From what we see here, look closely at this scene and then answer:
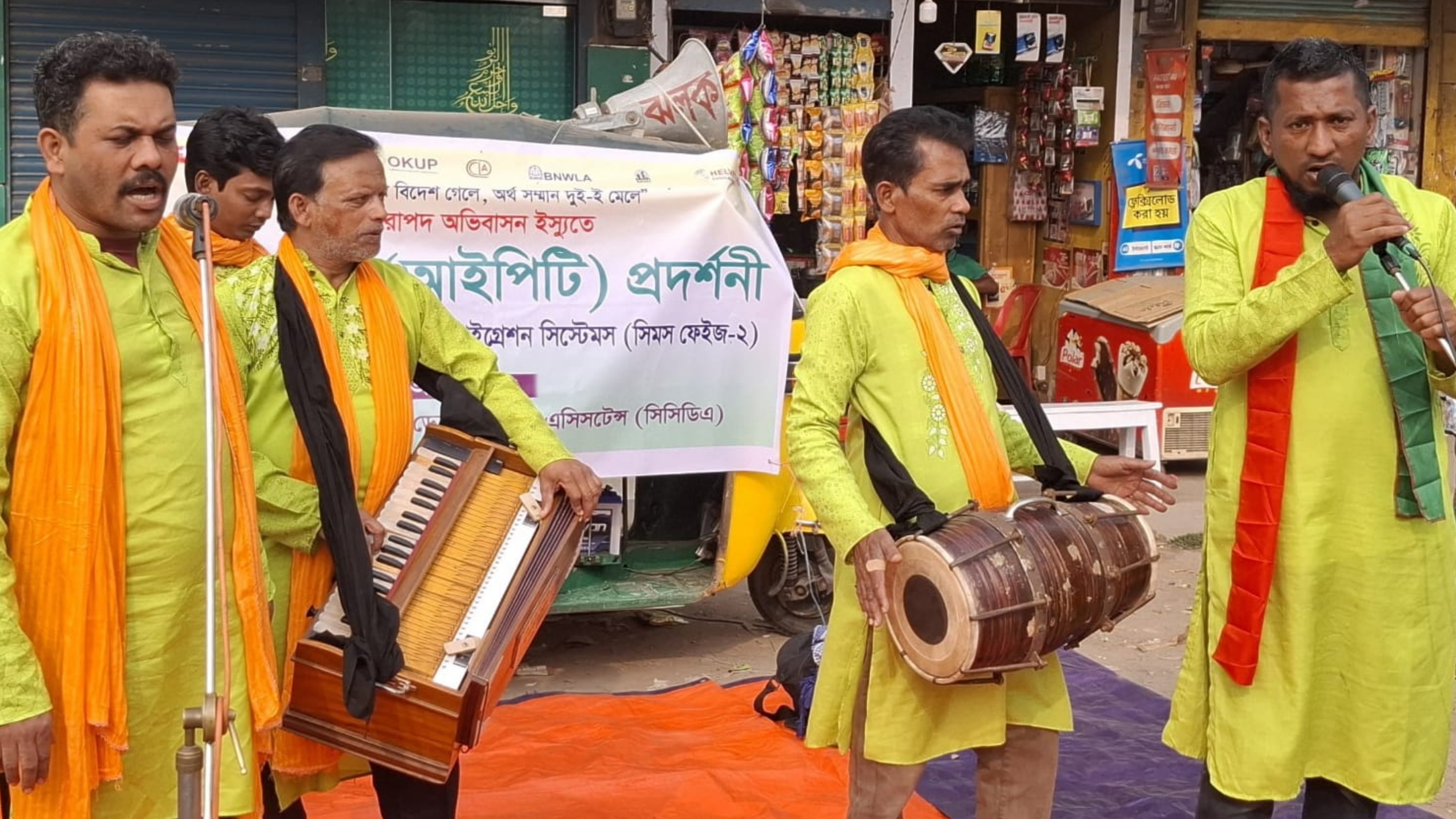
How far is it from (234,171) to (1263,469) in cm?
254

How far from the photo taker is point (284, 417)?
333cm

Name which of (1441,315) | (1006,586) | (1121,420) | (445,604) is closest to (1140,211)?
(1121,420)

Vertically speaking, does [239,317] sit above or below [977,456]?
above

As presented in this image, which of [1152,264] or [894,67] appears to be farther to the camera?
[1152,264]

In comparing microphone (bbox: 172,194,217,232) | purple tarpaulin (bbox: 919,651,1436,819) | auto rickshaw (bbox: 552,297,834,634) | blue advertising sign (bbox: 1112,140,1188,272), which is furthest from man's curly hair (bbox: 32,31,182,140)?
blue advertising sign (bbox: 1112,140,1188,272)

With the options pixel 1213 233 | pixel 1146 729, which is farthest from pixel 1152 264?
pixel 1213 233

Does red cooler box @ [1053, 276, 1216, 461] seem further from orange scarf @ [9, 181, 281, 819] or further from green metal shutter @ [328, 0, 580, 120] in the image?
orange scarf @ [9, 181, 281, 819]

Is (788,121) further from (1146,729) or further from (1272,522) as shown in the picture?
(1272,522)

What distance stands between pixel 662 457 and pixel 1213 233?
9.06 feet

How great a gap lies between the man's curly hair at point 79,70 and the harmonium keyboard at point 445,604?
1.07m

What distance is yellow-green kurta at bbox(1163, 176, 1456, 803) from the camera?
128 inches

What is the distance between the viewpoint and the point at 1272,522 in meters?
3.27

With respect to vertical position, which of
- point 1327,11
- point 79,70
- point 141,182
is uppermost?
point 1327,11

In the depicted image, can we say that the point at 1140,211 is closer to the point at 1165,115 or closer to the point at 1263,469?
the point at 1165,115
